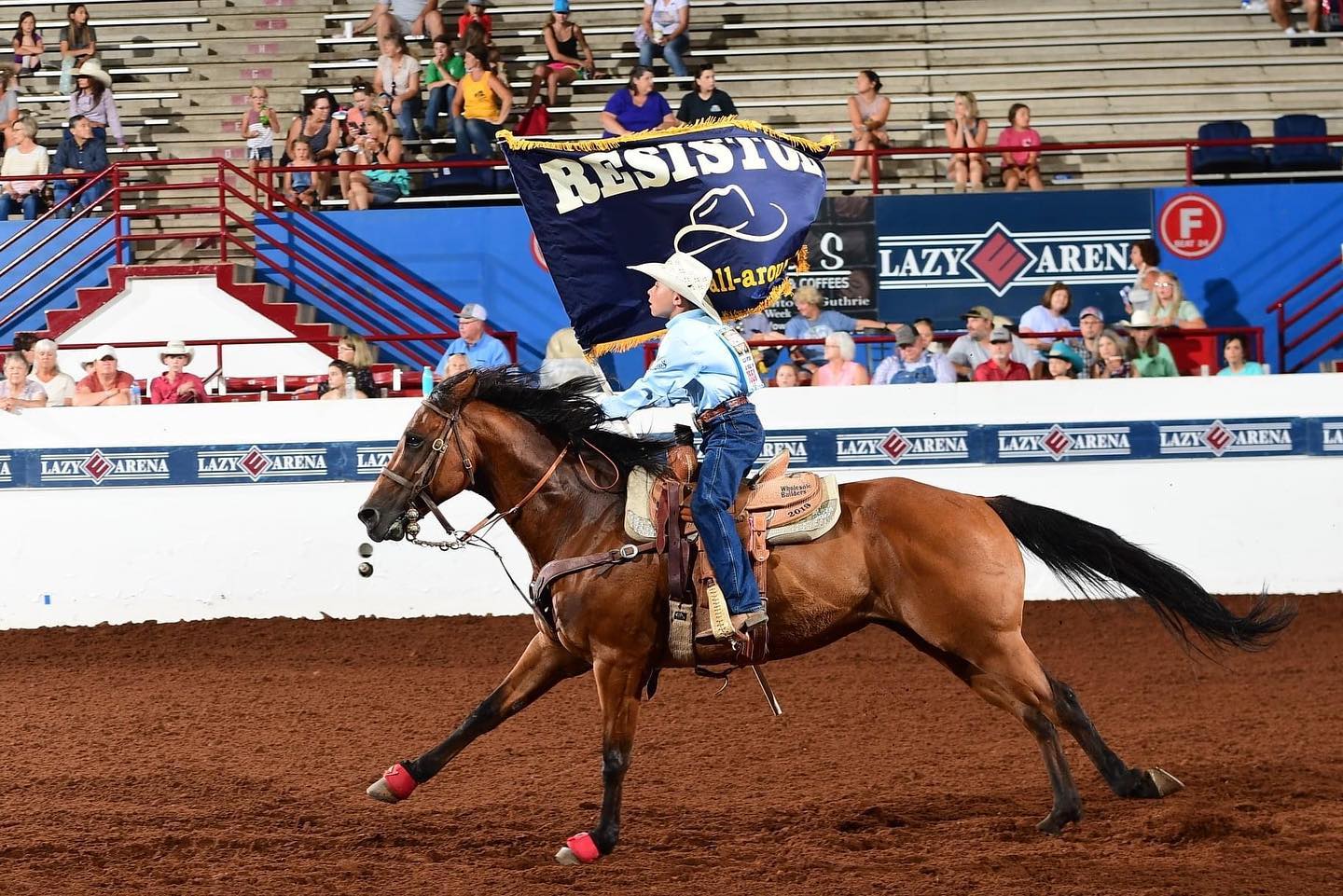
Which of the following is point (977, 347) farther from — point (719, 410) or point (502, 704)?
point (502, 704)

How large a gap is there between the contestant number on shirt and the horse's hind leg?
5.88 feet

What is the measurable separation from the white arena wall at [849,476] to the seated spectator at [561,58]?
7.71m

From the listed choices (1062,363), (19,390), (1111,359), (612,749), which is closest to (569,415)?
(612,749)

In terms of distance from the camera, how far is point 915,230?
16.3 meters

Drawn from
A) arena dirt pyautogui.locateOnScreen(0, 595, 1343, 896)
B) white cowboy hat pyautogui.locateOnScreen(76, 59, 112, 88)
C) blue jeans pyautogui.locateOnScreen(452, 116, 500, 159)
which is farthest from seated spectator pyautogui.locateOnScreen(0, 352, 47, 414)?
white cowboy hat pyautogui.locateOnScreen(76, 59, 112, 88)

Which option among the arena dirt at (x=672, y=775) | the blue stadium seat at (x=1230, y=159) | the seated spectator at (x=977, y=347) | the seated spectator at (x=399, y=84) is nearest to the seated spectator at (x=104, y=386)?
the arena dirt at (x=672, y=775)

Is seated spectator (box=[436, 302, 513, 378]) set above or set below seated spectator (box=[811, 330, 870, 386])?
above

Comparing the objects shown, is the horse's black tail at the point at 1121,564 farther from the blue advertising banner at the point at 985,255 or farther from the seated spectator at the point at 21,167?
the seated spectator at the point at 21,167

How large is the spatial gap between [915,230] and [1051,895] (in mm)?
11711

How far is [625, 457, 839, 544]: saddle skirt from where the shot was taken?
643 centimetres

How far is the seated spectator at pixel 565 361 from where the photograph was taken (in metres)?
11.0

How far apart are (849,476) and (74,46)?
13.4m

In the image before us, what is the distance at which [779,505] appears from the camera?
647 centimetres

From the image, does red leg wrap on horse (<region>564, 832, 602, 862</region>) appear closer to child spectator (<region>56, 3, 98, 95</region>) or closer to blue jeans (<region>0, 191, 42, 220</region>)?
blue jeans (<region>0, 191, 42, 220</region>)
